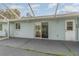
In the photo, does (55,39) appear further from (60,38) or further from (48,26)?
(48,26)

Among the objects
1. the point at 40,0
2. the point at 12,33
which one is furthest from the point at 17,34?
the point at 40,0

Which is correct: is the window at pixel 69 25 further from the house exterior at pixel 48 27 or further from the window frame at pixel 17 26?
the window frame at pixel 17 26

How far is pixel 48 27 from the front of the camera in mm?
17328

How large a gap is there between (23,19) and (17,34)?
2.78 m

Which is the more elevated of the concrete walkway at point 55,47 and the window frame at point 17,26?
the window frame at point 17,26


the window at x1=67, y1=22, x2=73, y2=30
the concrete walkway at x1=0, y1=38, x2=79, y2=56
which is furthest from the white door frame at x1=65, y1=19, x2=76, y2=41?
the concrete walkway at x1=0, y1=38, x2=79, y2=56

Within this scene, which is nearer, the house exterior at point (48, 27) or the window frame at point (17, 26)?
the house exterior at point (48, 27)

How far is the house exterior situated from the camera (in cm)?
1530

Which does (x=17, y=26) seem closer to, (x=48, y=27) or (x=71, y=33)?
(x=48, y=27)

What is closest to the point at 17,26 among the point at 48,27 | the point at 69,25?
the point at 48,27

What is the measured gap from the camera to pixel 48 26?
1733 centimetres

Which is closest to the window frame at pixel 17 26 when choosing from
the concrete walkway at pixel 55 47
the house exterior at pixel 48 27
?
the house exterior at pixel 48 27

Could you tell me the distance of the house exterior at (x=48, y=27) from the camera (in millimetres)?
15301

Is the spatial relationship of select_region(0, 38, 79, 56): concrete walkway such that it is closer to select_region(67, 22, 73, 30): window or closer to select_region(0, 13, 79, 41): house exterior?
select_region(0, 13, 79, 41): house exterior
